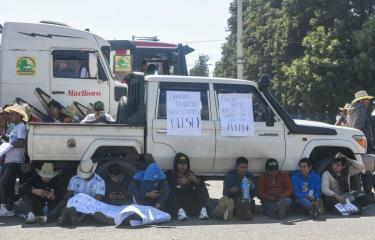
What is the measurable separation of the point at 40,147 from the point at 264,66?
102 feet

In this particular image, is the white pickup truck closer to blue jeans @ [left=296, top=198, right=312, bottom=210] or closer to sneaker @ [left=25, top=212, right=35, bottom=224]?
blue jeans @ [left=296, top=198, right=312, bottom=210]

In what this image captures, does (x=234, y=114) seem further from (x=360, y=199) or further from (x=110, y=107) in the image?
(x=110, y=107)

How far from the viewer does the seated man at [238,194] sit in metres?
8.34

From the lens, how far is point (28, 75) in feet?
34.6

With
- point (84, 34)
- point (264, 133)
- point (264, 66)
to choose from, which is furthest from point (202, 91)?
point (264, 66)

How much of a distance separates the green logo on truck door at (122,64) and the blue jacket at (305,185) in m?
6.46

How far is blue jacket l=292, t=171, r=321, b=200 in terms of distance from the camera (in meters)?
8.83

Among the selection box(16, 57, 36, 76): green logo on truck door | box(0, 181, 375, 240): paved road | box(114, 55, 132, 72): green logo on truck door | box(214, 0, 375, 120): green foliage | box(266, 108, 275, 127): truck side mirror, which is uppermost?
box(214, 0, 375, 120): green foliage

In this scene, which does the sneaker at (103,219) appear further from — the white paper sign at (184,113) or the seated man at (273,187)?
the seated man at (273,187)

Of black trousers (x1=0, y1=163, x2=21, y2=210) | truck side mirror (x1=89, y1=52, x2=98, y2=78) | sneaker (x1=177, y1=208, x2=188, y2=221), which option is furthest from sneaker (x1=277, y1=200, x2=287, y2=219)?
truck side mirror (x1=89, y1=52, x2=98, y2=78)

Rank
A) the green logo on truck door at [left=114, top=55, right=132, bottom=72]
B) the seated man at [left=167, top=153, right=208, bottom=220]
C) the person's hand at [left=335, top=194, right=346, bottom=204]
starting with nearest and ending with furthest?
Result: the seated man at [left=167, top=153, right=208, bottom=220] < the person's hand at [left=335, top=194, right=346, bottom=204] < the green logo on truck door at [left=114, top=55, right=132, bottom=72]

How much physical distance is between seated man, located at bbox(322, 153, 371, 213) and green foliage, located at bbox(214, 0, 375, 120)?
17928 millimetres

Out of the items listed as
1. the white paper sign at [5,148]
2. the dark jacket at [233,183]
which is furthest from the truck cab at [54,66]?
the dark jacket at [233,183]

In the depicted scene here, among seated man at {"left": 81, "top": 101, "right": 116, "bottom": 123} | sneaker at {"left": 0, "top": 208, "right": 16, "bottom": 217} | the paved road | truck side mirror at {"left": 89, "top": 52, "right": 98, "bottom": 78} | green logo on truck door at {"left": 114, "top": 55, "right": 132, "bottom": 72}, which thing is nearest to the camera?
the paved road
